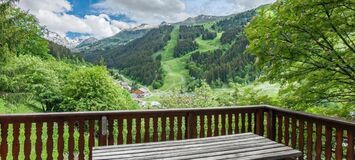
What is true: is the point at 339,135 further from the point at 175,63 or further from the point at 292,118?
the point at 175,63

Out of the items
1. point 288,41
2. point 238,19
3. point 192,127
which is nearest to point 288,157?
point 192,127

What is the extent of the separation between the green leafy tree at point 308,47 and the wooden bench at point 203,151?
5.69 feet

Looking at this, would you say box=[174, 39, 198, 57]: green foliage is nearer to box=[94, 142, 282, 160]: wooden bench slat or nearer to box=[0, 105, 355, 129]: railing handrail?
box=[0, 105, 355, 129]: railing handrail

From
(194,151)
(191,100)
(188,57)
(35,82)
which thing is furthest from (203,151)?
(188,57)

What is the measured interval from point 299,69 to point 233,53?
6946 cm

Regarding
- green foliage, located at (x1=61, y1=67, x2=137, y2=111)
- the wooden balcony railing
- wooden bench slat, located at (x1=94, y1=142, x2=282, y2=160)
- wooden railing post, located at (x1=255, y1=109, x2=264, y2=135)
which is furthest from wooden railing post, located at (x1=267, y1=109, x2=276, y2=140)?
green foliage, located at (x1=61, y1=67, x2=137, y2=111)

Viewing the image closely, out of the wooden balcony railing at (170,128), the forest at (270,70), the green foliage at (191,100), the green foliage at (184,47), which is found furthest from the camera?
the green foliage at (184,47)

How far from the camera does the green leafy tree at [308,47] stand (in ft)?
13.0

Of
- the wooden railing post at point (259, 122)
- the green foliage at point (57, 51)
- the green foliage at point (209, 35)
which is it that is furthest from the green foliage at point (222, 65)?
the wooden railing post at point (259, 122)

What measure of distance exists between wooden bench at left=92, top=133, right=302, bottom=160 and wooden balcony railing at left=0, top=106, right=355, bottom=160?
828 mm

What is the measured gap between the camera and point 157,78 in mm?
82125

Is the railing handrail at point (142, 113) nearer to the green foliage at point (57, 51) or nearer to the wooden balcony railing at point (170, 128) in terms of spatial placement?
the wooden balcony railing at point (170, 128)

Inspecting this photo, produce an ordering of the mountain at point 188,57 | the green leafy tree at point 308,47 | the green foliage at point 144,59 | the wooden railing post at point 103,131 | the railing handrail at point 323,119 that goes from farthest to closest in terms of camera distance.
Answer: the green foliage at point 144,59, the mountain at point 188,57, the green leafy tree at point 308,47, the wooden railing post at point 103,131, the railing handrail at point 323,119

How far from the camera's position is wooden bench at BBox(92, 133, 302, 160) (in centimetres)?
258
